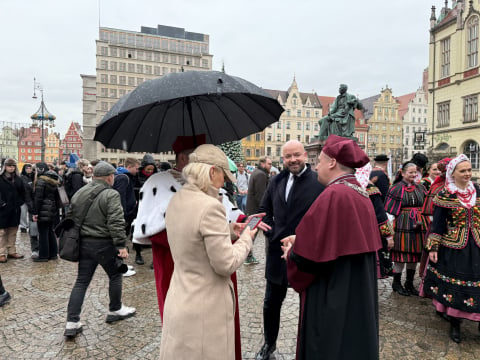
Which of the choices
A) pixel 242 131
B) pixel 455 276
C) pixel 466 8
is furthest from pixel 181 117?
pixel 466 8

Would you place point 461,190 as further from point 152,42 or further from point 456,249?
point 152,42

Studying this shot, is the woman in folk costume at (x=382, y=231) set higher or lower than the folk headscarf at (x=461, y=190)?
lower

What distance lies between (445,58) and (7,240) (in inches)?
1284

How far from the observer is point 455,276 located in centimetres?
368

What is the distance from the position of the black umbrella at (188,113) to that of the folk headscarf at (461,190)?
2.37 meters

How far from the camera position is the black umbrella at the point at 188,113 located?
81.7 inches

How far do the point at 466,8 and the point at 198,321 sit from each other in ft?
106

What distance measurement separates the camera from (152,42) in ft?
214

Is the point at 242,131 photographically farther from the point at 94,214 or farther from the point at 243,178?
the point at 243,178

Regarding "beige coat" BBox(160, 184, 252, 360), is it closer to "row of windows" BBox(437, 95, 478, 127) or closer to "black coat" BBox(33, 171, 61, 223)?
"black coat" BBox(33, 171, 61, 223)

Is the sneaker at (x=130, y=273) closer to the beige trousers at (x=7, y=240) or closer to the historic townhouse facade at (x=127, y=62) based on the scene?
the beige trousers at (x=7, y=240)

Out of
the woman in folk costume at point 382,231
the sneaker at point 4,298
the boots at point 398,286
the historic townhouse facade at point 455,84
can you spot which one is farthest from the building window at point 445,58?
the sneaker at point 4,298

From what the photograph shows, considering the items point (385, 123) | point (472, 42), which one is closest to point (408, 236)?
point (472, 42)

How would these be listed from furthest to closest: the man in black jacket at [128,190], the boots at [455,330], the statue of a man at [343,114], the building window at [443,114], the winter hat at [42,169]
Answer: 1. the building window at [443,114]
2. the statue of a man at [343,114]
3. the winter hat at [42,169]
4. the man in black jacket at [128,190]
5. the boots at [455,330]
